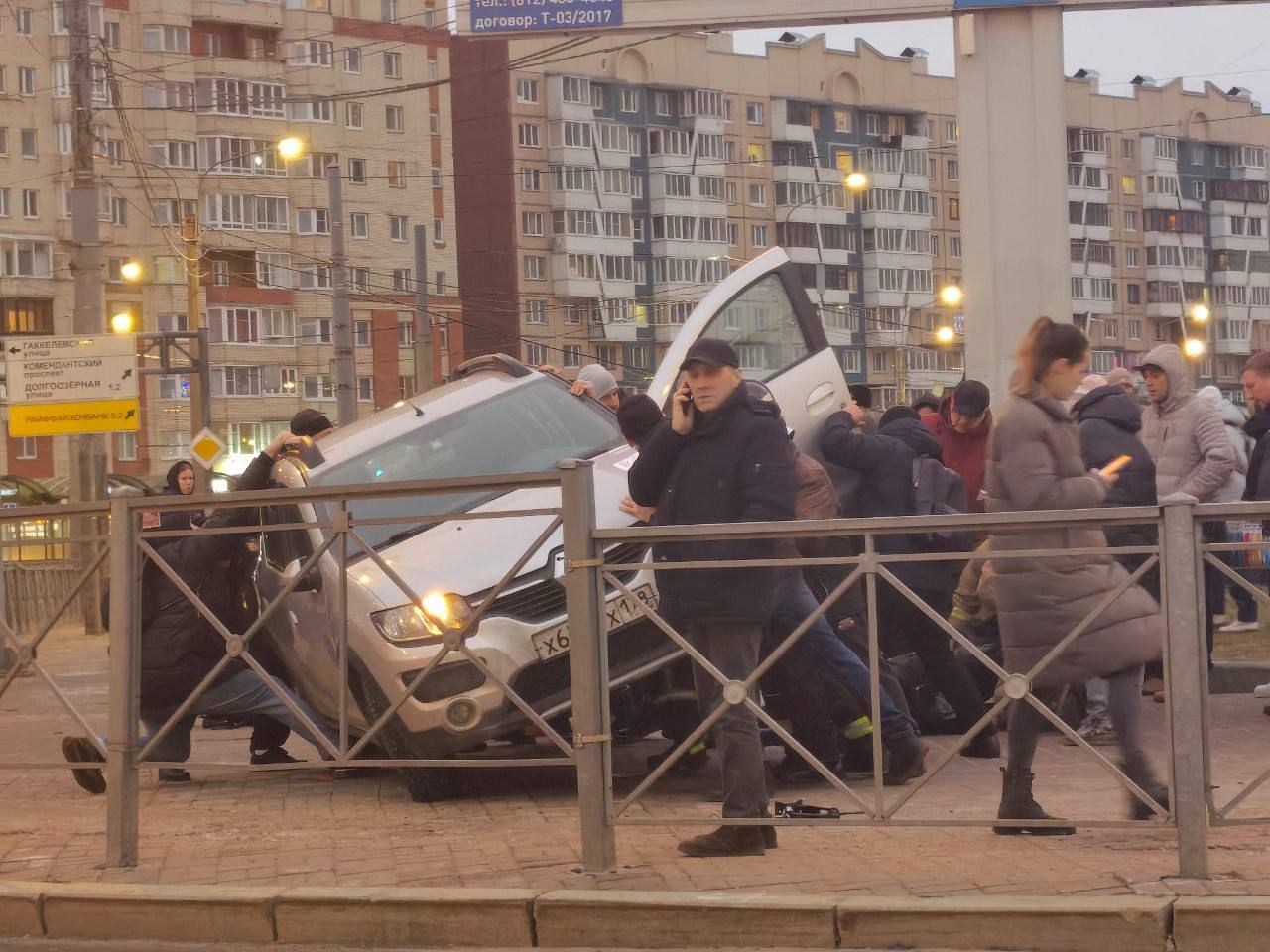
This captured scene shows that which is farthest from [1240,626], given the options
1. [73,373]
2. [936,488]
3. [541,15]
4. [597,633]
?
[73,373]

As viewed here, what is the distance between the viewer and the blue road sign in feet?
50.4

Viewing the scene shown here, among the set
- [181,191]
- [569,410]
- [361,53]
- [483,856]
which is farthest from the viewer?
[361,53]

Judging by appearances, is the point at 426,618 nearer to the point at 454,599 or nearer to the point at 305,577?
the point at 454,599

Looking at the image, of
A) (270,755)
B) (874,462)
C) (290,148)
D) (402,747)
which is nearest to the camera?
(402,747)

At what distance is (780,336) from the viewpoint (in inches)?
459

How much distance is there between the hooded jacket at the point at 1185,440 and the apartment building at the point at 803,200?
247ft

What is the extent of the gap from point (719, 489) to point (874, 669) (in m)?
0.85

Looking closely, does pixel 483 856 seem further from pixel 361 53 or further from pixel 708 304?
pixel 361 53

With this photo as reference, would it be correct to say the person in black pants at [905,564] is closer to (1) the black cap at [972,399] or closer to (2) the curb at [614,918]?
(1) the black cap at [972,399]

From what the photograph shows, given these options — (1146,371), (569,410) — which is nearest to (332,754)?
(569,410)

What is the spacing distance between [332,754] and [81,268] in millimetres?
17354

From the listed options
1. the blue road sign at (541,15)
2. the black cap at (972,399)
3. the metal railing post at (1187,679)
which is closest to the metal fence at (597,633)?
the metal railing post at (1187,679)

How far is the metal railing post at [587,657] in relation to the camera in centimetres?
715

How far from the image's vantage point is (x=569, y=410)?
35.4 ft
